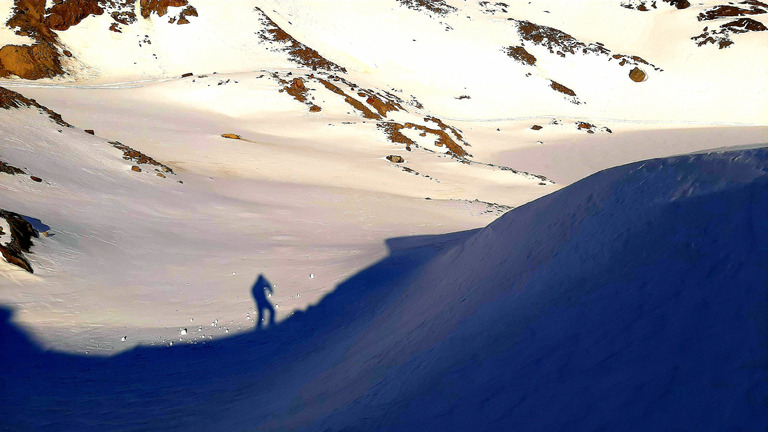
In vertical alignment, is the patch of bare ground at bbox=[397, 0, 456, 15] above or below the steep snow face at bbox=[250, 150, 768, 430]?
above

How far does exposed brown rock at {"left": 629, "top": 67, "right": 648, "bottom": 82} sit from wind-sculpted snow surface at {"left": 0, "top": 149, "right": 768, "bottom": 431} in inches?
Answer: 1700

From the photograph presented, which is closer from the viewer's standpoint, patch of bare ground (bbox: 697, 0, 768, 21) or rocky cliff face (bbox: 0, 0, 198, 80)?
rocky cliff face (bbox: 0, 0, 198, 80)

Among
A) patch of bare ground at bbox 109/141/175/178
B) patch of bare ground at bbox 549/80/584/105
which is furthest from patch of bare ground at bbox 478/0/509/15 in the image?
patch of bare ground at bbox 109/141/175/178

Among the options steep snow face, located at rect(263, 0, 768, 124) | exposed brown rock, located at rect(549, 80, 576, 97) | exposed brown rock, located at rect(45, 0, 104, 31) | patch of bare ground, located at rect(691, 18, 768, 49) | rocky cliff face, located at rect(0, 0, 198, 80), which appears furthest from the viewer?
patch of bare ground, located at rect(691, 18, 768, 49)

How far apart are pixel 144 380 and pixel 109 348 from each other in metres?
0.80

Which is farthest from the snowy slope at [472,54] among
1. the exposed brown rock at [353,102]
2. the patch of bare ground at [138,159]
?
Result: the patch of bare ground at [138,159]

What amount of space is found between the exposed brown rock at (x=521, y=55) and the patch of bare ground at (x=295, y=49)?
50.8ft

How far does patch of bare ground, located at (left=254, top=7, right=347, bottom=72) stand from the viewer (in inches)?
1453

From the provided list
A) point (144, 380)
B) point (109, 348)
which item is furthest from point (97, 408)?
point (109, 348)

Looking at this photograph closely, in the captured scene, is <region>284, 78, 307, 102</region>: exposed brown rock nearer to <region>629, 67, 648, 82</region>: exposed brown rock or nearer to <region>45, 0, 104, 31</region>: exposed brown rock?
<region>45, 0, 104, 31</region>: exposed brown rock

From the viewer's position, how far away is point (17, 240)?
6.67 metres

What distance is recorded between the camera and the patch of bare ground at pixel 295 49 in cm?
3691

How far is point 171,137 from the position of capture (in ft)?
62.4

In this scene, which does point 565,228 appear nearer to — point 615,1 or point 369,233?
point 369,233
